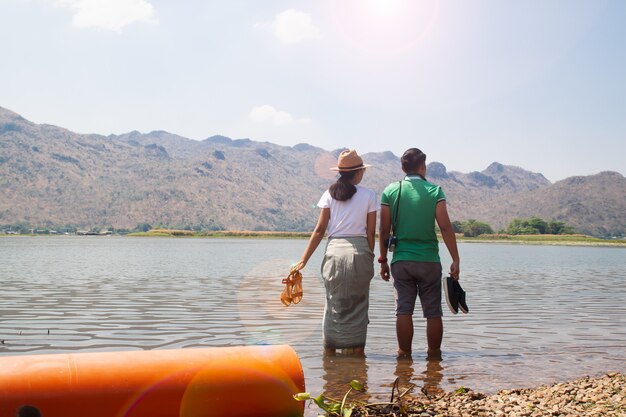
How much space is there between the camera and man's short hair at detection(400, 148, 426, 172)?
8.12m

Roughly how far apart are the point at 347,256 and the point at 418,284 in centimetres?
103

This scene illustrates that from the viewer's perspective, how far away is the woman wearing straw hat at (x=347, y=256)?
772 cm

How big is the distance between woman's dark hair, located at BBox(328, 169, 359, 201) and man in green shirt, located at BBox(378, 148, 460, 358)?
16.5 inches

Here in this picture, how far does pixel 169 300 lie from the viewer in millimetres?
15898

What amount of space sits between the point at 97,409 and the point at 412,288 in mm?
4678

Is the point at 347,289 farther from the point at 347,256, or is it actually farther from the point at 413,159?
the point at 413,159

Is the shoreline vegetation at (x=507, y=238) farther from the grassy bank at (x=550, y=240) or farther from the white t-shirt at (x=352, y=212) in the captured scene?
the white t-shirt at (x=352, y=212)

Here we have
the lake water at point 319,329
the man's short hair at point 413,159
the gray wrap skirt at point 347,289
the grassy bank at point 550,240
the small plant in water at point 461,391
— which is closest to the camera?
the small plant in water at point 461,391

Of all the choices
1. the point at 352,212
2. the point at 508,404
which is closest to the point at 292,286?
the point at 352,212

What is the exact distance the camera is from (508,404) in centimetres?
537

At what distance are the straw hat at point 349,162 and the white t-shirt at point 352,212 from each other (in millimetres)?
288

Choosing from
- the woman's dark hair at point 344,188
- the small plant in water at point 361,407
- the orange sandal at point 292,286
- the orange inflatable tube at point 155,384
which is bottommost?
the small plant in water at point 361,407

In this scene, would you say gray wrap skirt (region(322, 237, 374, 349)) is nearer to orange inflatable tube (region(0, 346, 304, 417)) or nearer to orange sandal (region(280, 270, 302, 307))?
orange sandal (region(280, 270, 302, 307))

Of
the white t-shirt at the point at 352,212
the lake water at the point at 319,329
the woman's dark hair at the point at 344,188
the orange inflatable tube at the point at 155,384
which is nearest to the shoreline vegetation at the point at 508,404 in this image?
the orange inflatable tube at the point at 155,384
